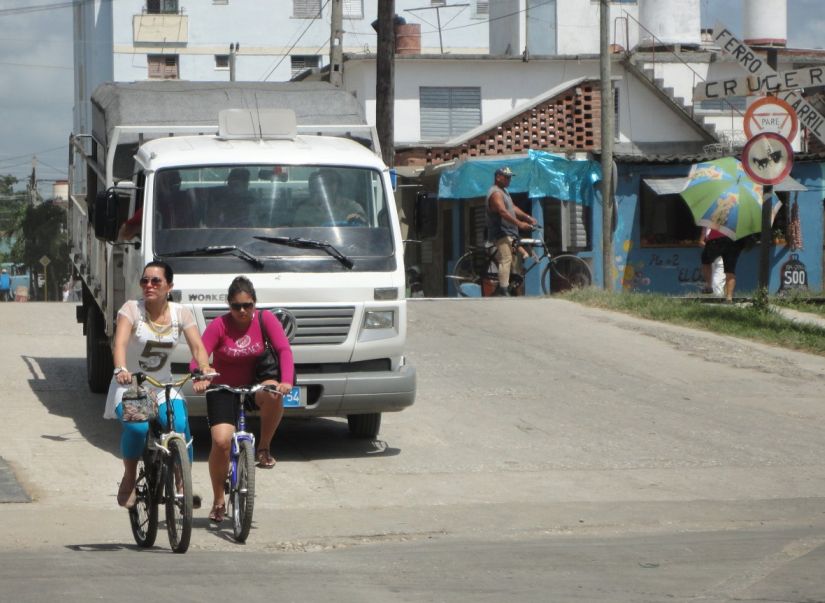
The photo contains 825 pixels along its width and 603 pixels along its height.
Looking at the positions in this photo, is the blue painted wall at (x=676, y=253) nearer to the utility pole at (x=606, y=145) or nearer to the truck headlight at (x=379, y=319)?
the utility pole at (x=606, y=145)

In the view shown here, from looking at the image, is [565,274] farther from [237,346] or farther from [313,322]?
[237,346]

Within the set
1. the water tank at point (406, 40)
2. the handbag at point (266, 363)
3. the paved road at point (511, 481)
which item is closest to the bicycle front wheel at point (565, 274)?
the paved road at point (511, 481)

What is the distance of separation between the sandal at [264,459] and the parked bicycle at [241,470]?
3.73ft

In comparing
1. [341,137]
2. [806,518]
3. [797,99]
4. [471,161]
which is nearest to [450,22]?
[471,161]

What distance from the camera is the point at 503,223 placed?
70.4ft

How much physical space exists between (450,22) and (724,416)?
57.1 metres

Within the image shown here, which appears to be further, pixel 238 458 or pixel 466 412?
pixel 466 412

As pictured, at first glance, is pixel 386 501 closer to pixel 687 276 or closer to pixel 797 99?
pixel 797 99

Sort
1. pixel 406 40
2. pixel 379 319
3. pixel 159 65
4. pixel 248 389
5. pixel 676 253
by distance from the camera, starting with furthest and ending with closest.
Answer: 1. pixel 159 65
2. pixel 406 40
3. pixel 676 253
4. pixel 379 319
5. pixel 248 389

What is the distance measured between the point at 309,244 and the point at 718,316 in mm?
9685

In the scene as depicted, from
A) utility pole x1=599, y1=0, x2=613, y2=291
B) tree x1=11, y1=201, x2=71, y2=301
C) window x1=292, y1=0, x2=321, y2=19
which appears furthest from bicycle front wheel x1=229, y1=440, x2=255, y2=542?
window x1=292, y1=0, x2=321, y2=19

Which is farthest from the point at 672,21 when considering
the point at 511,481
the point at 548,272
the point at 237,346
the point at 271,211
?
the point at 237,346

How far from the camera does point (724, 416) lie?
1364 cm

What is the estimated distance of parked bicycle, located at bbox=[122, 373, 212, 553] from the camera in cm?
803
